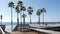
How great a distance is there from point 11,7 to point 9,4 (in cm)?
219

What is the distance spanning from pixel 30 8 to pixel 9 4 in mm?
23190

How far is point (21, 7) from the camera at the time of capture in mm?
90312

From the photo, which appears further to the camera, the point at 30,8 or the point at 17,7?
the point at 30,8

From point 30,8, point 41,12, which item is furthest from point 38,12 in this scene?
point 30,8

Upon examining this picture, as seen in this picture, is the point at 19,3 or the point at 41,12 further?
the point at 41,12

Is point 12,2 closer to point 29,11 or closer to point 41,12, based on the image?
point 29,11

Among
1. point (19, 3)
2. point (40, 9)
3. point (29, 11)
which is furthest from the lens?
point (40, 9)

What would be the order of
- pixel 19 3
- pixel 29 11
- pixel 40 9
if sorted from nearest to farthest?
pixel 19 3
pixel 29 11
pixel 40 9

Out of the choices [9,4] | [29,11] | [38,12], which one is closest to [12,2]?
[9,4]

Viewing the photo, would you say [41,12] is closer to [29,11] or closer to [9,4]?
[29,11]

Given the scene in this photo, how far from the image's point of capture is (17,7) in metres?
90.4

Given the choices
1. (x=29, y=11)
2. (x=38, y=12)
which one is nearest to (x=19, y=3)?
(x=29, y=11)

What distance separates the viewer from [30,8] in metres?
111

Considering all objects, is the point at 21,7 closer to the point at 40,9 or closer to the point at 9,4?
the point at 9,4
